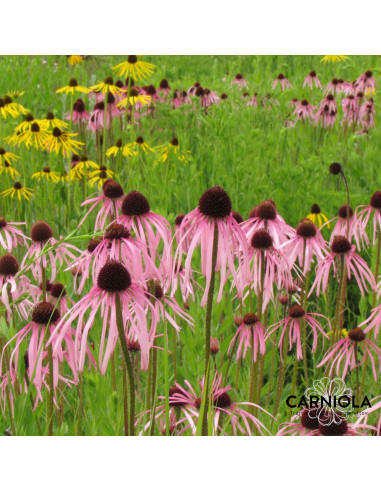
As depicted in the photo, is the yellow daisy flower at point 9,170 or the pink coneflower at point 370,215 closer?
the pink coneflower at point 370,215

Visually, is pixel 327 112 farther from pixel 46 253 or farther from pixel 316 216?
pixel 46 253

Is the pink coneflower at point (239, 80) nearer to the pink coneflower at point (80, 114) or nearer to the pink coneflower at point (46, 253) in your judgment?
the pink coneflower at point (80, 114)

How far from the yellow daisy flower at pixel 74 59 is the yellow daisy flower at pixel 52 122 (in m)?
0.15

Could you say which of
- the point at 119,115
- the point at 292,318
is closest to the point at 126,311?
the point at 292,318

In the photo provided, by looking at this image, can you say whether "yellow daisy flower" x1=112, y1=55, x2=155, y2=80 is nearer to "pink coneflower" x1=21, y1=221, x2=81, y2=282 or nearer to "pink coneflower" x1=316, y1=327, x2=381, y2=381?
"pink coneflower" x1=21, y1=221, x2=81, y2=282

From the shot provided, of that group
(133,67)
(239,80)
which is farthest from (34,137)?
(239,80)

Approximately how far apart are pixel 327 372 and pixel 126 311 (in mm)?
490

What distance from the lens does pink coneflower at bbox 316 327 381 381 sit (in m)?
0.99

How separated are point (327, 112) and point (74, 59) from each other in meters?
0.69

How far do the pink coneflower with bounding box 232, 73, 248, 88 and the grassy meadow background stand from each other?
0.5 inches

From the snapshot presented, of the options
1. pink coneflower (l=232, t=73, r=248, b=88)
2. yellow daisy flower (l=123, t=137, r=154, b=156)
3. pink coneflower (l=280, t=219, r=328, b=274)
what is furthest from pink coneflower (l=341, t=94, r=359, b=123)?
pink coneflower (l=280, t=219, r=328, b=274)

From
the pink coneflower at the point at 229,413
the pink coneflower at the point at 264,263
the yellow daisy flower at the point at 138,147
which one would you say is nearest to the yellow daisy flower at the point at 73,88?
the yellow daisy flower at the point at 138,147

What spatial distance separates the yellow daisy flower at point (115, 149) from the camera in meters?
1.42

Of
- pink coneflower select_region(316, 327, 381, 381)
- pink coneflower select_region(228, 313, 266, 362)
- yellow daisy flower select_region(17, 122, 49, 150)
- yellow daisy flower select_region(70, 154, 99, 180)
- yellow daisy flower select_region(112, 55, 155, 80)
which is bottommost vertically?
pink coneflower select_region(316, 327, 381, 381)
